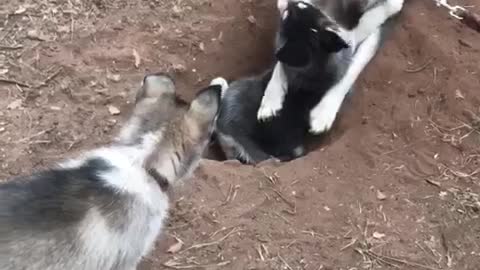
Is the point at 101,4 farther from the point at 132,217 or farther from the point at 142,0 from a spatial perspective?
the point at 132,217

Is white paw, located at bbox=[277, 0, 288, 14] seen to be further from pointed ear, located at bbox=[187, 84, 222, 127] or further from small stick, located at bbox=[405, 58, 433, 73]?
pointed ear, located at bbox=[187, 84, 222, 127]

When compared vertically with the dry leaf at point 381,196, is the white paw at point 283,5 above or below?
above

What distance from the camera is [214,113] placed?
443 centimetres

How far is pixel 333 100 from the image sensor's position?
20.4 ft

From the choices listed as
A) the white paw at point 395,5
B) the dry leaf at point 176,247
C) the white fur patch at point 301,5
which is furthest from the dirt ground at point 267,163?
the white fur patch at point 301,5

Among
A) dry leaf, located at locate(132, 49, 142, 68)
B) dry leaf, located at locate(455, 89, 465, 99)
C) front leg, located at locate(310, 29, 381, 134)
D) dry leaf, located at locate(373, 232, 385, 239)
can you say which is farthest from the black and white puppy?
dry leaf, located at locate(373, 232, 385, 239)

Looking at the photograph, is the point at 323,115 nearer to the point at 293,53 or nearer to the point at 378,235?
→ the point at 293,53

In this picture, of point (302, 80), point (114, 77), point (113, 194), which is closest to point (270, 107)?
point (302, 80)

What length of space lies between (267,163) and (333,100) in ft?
2.44

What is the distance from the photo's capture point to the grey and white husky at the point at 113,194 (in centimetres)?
404

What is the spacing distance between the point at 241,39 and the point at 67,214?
9.02ft

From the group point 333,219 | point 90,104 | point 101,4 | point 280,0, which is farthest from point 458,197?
point 101,4

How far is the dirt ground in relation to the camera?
16.6ft

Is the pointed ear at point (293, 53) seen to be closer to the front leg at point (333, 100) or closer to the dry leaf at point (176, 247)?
the front leg at point (333, 100)
